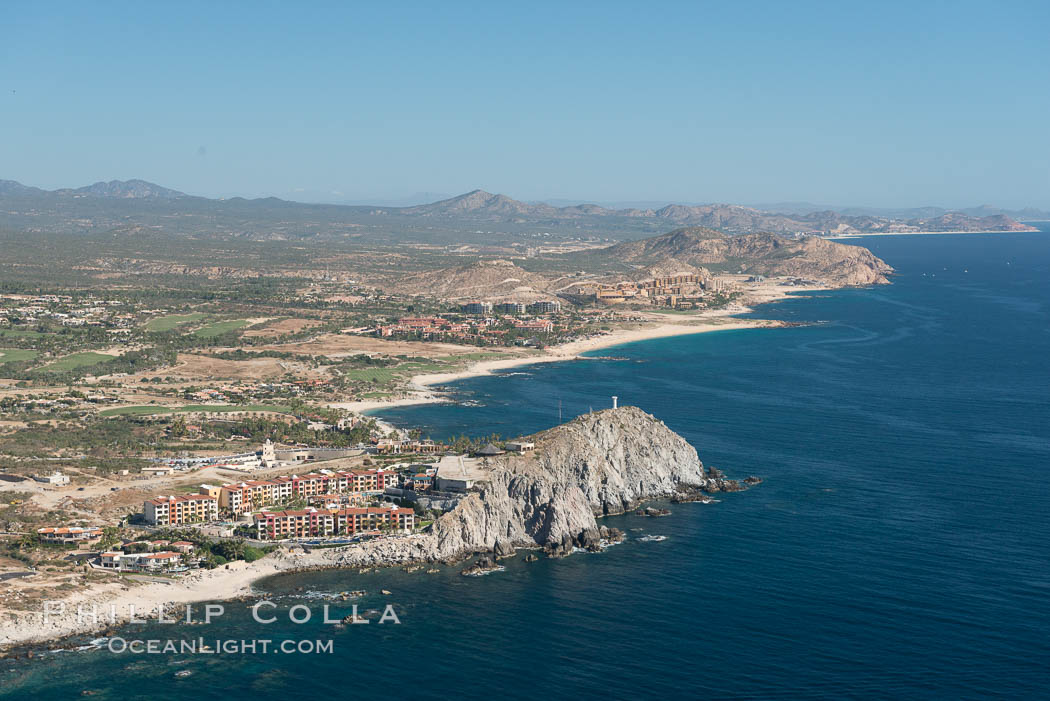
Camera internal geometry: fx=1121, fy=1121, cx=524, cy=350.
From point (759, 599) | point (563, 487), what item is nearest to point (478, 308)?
point (563, 487)

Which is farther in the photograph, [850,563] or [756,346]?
[756,346]

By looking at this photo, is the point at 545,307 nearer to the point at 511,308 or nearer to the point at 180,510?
the point at 511,308

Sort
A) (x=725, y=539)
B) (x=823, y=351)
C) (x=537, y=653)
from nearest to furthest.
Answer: (x=537, y=653), (x=725, y=539), (x=823, y=351)

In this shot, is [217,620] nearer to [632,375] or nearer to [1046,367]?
[632,375]

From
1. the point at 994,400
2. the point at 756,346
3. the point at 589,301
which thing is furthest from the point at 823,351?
the point at 589,301

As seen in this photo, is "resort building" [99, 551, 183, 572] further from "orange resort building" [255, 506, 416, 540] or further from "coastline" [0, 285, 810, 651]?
"orange resort building" [255, 506, 416, 540]

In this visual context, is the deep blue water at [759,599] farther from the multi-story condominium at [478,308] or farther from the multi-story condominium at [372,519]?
the multi-story condominium at [478,308]
